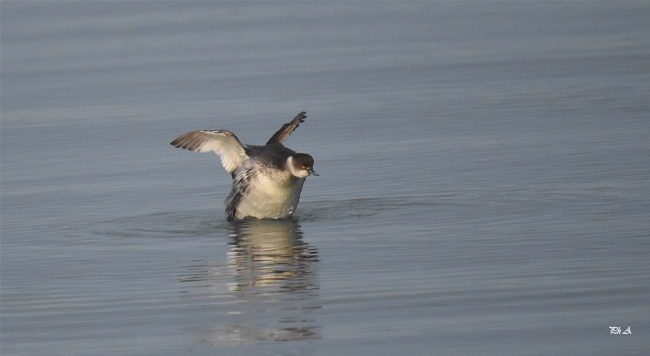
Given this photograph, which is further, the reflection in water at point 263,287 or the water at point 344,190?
the water at point 344,190

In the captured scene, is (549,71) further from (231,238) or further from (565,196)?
(231,238)

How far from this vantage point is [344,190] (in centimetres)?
1476

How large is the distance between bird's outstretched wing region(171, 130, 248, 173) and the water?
0.58m

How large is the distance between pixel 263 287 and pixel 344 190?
4704mm

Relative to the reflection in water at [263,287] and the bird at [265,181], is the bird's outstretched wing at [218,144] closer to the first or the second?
the bird at [265,181]

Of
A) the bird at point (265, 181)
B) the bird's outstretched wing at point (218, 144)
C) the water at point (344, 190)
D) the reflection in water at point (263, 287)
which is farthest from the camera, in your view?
the bird's outstretched wing at point (218, 144)

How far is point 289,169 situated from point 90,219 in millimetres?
2284

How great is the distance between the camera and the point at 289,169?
44.4 ft

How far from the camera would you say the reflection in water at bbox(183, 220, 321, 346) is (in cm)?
879

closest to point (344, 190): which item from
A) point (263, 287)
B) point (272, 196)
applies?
point (272, 196)

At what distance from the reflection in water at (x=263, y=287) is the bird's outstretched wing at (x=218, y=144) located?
51.1 inches

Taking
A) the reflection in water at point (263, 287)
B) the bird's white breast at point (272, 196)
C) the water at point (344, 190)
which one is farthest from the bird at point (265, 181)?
the reflection in water at point (263, 287)

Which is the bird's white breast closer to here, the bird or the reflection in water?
the bird

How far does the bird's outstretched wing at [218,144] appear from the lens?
14.0 m
